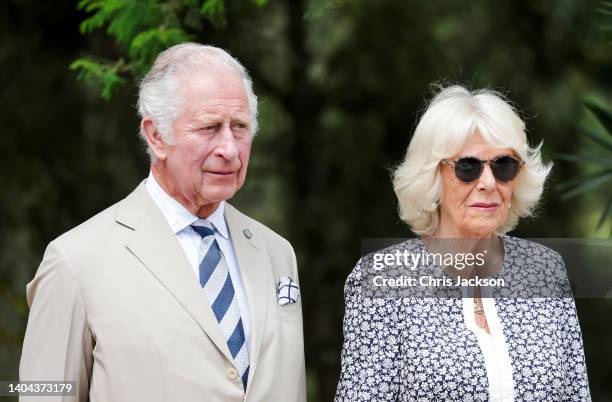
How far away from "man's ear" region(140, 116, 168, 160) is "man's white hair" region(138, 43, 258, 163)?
2cm

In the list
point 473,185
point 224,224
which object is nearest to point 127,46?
point 224,224

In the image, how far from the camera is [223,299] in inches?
129

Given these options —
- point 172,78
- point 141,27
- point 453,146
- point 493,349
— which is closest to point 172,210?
point 172,78

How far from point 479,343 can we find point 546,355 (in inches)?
8.5

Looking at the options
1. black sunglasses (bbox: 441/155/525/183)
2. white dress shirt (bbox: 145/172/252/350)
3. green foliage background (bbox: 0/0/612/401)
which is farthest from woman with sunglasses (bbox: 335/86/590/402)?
green foliage background (bbox: 0/0/612/401)

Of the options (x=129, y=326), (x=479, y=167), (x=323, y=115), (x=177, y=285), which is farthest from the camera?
(x=323, y=115)

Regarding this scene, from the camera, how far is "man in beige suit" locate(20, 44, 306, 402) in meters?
3.08

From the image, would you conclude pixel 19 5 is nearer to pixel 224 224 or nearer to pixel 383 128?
pixel 383 128

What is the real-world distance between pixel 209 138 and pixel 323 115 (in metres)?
5.15

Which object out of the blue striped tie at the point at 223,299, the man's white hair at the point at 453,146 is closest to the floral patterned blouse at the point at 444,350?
the man's white hair at the point at 453,146

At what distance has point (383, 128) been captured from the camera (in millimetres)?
7863

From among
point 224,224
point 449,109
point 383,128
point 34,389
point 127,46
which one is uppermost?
point 383,128

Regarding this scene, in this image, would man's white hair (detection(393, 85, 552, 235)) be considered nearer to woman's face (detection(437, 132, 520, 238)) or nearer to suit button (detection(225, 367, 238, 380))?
woman's face (detection(437, 132, 520, 238))

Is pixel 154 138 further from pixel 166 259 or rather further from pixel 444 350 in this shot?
pixel 444 350
